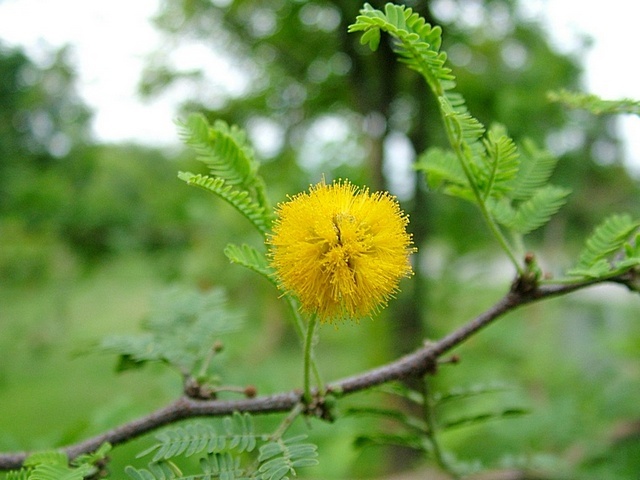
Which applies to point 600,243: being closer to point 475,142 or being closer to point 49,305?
point 475,142

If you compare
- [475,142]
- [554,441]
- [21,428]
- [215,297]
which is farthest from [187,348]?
[21,428]

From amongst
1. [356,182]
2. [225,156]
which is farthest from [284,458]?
[356,182]

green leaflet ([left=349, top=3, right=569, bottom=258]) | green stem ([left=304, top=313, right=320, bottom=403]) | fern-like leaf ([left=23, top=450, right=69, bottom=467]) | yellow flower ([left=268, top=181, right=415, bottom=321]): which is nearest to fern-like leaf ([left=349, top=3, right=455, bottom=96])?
green leaflet ([left=349, top=3, right=569, bottom=258])

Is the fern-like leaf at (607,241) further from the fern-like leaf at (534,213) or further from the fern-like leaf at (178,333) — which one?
the fern-like leaf at (178,333)

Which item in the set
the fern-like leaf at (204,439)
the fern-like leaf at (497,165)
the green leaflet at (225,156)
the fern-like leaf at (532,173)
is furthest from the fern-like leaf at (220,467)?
the fern-like leaf at (532,173)

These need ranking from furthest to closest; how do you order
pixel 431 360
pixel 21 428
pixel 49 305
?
pixel 49 305
pixel 21 428
pixel 431 360
